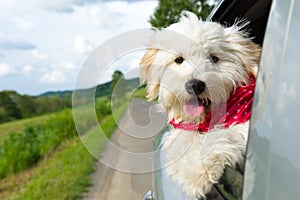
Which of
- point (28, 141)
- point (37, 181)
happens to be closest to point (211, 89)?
point (37, 181)

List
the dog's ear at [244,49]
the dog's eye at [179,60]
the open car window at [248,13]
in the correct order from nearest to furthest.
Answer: the dog's ear at [244,49], the dog's eye at [179,60], the open car window at [248,13]

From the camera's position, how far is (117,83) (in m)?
2.60

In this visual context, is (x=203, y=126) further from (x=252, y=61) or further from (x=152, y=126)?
(x=152, y=126)

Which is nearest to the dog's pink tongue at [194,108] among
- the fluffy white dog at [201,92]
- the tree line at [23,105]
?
the fluffy white dog at [201,92]

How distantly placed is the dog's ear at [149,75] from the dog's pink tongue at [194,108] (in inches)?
16.4

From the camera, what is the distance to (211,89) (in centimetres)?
227

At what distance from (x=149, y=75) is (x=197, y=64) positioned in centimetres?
54

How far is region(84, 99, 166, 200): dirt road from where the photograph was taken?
2.77 metres

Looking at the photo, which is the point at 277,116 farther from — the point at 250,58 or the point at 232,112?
the point at 250,58

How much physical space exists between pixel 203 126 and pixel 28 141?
10.8m

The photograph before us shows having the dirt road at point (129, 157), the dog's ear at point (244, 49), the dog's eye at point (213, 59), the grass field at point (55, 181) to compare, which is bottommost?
the grass field at point (55, 181)

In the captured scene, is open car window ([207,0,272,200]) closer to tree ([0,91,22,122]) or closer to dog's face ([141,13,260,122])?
dog's face ([141,13,260,122])

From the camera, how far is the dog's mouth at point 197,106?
2.37 metres

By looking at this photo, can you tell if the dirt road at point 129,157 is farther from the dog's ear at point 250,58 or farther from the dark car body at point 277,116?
the dark car body at point 277,116
